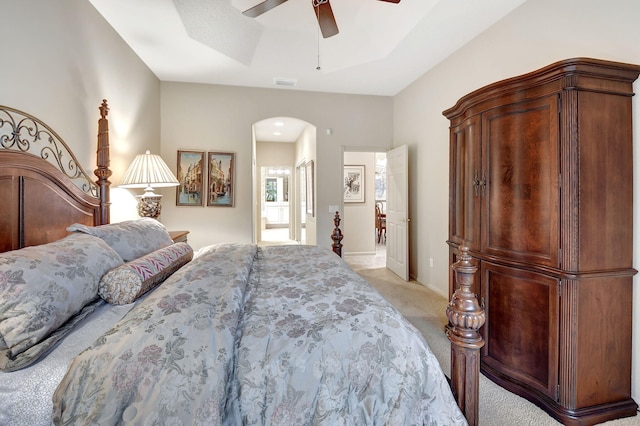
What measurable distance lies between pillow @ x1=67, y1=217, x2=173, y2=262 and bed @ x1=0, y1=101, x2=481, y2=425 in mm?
193

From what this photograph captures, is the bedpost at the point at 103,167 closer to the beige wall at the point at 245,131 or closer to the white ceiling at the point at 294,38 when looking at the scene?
the white ceiling at the point at 294,38

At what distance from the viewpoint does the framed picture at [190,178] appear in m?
4.36

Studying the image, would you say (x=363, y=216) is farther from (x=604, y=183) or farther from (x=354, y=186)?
(x=604, y=183)

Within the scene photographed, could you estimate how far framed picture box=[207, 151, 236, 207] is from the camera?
14.5ft

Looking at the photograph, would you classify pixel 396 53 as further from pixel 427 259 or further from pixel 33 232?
pixel 33 232

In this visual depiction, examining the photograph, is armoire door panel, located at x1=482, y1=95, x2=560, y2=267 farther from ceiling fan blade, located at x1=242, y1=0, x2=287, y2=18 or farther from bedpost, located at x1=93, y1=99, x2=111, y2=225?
bedpost, located at x1=93, y1=99, x2=111, y2=225

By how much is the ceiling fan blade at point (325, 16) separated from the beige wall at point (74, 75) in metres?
1.83

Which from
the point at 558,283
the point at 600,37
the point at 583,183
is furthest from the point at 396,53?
the point at 558,283

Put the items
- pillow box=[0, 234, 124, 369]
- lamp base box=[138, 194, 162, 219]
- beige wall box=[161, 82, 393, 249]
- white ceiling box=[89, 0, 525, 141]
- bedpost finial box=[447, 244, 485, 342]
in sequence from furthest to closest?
1. beige wall box=[161, 82, 393, 249]
2. lamp base box=[138, 194, 162, 219]
3. white ceiling box=[89, 0, 525, 141]
4. bedpost finial box=[447, 244, 485, 342]
5. pillow box=[0, 234, 124, 369]

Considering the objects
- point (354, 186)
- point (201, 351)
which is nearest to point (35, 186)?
point (201, 351)

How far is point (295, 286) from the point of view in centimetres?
165

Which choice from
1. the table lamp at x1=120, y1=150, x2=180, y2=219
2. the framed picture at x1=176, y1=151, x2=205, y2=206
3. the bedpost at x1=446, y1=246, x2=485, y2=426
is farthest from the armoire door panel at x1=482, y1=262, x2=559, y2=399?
the framed picture at x1=176, y1=151, x2=205, y2=206

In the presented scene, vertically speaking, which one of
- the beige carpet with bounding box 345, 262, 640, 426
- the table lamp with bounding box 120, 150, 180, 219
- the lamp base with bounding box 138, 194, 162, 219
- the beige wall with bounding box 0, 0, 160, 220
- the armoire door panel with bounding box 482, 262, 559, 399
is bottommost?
the beige carpet with bounding box 345, 262, 640, 426

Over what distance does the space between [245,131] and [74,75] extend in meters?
2.28
